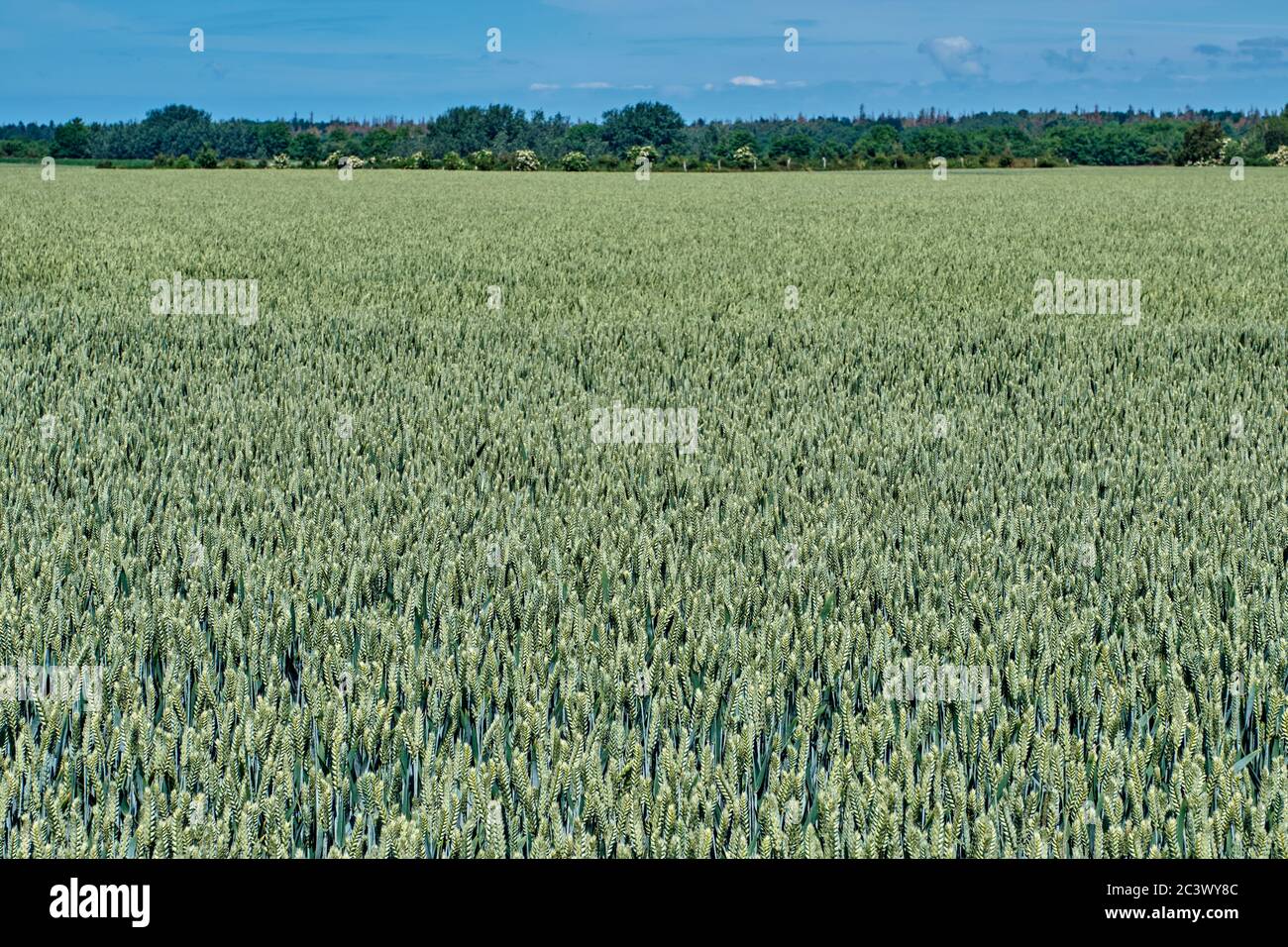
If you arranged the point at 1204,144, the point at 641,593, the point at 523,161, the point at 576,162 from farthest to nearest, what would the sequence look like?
the point at 1204,144 < the point at 576,162 < the point at 523,161 < the point at 641,593

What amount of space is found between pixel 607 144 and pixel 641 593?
345 ft

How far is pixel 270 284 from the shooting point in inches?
510

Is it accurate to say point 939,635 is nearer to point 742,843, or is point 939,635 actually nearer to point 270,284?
point 742,843

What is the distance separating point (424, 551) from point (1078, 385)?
4.79m

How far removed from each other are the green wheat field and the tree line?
5809 cm

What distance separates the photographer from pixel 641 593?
3.46 m

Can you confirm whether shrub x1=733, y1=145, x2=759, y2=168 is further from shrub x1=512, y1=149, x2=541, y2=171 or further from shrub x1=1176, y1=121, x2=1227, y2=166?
shrub x1=1176, y1=121, x2=1227, y2=166

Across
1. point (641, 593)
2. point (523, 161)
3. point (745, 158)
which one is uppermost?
point (745, 158)

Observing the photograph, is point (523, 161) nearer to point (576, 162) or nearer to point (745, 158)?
point (576, 162)

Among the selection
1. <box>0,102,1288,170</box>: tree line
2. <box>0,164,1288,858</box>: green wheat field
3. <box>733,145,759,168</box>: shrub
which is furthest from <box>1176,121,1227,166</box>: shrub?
<box>0,164,1288,858</box>: green wheat field

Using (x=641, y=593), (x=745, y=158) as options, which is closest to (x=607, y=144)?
(x=745, y=158)

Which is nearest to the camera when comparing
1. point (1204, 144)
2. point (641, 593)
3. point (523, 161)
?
point (641, 593)

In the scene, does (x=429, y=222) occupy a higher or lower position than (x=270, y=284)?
higher
